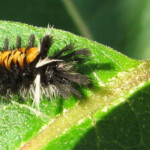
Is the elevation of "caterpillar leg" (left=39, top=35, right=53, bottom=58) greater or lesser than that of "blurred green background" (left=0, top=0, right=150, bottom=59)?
lesser

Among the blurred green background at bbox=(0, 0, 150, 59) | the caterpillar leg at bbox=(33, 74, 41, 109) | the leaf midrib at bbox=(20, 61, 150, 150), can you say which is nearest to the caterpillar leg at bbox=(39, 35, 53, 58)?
the caterpillar leg at bbox=(33, 74, 41, 109)

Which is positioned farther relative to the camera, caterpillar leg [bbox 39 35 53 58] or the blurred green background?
the blurred green background

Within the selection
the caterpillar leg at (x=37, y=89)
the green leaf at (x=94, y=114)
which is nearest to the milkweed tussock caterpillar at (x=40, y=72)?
the caterpillar leg at (x=37, y=89)

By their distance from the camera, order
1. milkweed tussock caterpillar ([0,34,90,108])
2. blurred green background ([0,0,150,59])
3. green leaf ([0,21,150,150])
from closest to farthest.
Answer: green leaf ([0,21,150,150])
milkweed tussock caterpillar ([0,34,90,108])
blurred green background ([0,0,150,59])

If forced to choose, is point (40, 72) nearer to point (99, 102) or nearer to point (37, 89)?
point (37, 89)

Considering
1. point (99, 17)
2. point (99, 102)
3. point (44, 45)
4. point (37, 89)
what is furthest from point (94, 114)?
point (99, 17)

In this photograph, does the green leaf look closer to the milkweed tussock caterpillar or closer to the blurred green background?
the milkweed tussock caterpillar

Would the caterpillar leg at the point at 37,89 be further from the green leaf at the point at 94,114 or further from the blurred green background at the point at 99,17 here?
the blurred green background at the point at 99,17
